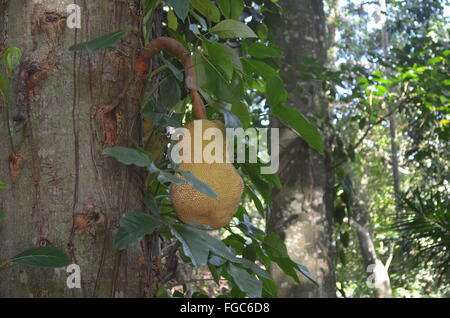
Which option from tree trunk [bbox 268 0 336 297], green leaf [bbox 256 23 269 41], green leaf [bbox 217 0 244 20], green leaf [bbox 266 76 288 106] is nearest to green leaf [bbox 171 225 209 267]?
green leaf [bbox 266 76 288 106]

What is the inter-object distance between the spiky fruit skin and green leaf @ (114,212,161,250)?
96 mm

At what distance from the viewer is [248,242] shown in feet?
3.38

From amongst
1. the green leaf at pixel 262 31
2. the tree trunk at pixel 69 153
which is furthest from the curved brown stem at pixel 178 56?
the green leaf at pixel 262 31

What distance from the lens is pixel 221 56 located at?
32.6 inches

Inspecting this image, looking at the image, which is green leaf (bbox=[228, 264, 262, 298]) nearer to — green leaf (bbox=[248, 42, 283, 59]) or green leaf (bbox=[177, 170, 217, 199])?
green leaf (bbox=[177, 170, 217, 199])

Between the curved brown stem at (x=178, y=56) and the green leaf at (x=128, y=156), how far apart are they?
170mm

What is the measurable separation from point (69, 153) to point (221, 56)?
267 millimetres

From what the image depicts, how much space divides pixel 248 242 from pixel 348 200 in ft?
5.58

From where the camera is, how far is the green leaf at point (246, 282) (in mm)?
687

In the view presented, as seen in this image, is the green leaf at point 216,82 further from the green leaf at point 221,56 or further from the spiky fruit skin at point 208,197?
the spiky fruit skin at point 208,197

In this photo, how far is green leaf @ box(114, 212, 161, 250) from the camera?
62 centimetres

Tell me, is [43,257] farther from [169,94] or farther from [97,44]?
[169,94]

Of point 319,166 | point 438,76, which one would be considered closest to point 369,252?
point 438,76
